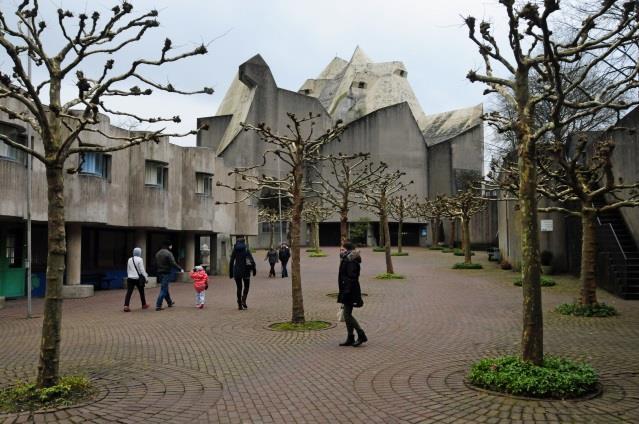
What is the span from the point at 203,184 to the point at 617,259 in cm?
1823

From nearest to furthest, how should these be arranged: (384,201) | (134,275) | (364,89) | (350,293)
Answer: (350,293), (134,275), (384,201), (364,89)

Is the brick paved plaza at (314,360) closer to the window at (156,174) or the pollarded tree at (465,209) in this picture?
the window at (156,174)

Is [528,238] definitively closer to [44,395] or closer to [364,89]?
[44,395]

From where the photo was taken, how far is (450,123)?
7812 cm

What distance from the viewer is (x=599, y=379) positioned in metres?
7.12

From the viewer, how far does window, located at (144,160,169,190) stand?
78.3ft

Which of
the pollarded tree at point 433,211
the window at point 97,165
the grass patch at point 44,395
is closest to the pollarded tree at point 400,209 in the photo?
the pollarded tree at point 433,211

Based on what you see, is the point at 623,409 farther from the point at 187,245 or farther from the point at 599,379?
the point at 187,245

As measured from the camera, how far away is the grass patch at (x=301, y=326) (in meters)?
11.8

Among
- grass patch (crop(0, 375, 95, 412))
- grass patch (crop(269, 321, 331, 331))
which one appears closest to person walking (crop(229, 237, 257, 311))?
grass patch (crop(269, 321, 331, 331))

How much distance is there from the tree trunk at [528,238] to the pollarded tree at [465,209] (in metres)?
17.7

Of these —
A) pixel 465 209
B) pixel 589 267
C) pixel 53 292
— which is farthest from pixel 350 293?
pixel 465 209

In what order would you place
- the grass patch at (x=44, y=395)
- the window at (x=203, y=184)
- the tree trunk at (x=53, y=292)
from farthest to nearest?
1. the window at (x=203, y=184)
2. the tree trunk at (x=53, y=292)
3. the grass patch at (x=44, y=395)

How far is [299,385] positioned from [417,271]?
22.2m
